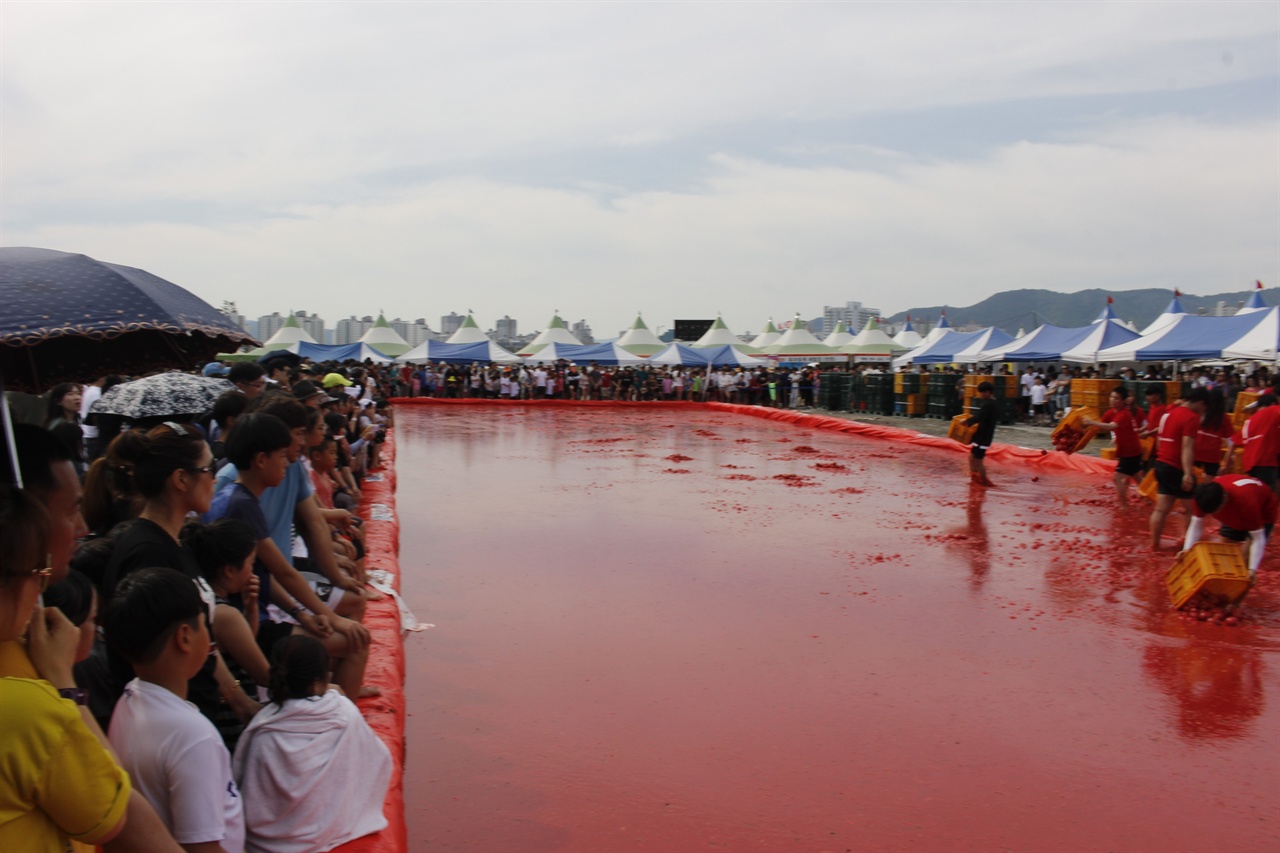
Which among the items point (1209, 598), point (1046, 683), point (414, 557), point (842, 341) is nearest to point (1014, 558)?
point (1209, 598)

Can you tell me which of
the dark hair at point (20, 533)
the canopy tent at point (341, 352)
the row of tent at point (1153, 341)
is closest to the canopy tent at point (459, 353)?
the canopy tent at point (341, 352)

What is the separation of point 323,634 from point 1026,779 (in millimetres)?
3533

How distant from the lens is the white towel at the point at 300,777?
351cm

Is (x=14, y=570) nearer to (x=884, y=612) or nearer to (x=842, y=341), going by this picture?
Answer: (x=884, y=612)

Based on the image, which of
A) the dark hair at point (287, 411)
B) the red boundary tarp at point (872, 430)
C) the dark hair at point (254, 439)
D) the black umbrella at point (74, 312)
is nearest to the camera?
the black umbrella at point (74, 312)

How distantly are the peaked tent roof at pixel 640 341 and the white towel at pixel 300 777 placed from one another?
131 feet

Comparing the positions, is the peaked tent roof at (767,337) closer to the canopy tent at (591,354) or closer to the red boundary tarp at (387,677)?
the canopy tent at (591,354)

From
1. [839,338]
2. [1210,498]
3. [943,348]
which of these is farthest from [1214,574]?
[839,338]

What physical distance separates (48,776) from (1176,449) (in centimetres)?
1002

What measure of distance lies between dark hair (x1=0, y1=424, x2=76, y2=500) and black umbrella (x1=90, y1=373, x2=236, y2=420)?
2.44 meters

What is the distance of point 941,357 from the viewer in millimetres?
37469

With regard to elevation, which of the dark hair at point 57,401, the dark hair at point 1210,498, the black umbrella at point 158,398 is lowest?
the dark hair at point 1210,498

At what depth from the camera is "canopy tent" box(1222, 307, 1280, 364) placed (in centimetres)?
1994

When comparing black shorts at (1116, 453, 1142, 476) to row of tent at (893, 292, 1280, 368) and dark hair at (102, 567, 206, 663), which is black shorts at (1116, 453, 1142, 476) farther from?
dark hair at (102, 567, 206, 663)
